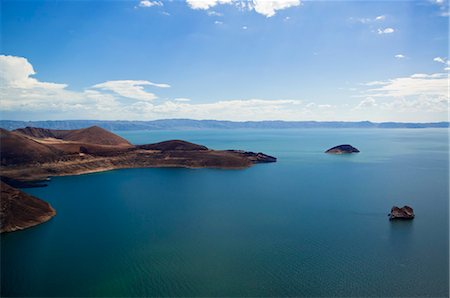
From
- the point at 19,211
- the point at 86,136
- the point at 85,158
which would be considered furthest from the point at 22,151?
the point at 19,211

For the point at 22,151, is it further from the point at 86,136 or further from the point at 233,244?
the point at 233,244

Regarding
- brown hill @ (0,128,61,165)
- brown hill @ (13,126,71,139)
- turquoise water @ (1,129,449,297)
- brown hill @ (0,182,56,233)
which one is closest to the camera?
turquoise water @ (1,129,449,297)

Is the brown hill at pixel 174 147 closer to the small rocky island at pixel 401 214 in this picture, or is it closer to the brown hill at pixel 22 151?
the brown hill at pixel 22 151

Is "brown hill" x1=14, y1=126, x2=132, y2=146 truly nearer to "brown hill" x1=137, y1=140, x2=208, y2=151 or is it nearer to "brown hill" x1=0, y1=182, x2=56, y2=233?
"brown hill" x1=137, y1=140, x2=208, y2=151

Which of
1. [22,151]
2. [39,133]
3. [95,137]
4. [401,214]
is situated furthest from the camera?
[39,133]

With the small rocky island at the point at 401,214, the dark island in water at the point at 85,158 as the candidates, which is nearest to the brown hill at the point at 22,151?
the dark island in water at the point at 85,158

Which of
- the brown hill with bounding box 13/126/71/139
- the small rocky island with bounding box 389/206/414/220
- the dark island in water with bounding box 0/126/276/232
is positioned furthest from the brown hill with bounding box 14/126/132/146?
the small rocky island with bounding box 389/206/414/220

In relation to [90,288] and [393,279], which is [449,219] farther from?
[90,288]

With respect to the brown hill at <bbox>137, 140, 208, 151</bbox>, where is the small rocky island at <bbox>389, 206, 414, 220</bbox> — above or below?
below
